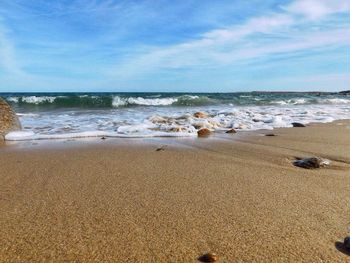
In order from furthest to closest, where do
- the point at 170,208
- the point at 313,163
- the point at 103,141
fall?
A: 1. the point at 103,141
2. the point at 313,163
3. the point at 170,208

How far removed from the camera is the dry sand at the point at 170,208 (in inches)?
62.6

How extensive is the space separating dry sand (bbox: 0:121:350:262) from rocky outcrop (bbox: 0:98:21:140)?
1.81m

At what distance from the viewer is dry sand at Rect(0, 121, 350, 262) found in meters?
1.59

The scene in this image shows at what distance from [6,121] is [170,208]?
168 inches

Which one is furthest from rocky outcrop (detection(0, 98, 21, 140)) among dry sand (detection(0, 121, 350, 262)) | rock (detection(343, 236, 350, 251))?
rock (detection(343, 236, 350, 251))

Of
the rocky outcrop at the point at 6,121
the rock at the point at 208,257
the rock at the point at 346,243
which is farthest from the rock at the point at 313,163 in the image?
the rocky outcrop at the point at 6,121

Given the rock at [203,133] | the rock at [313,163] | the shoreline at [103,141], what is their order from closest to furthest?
the rock at [313,163], the shoreline at [103,141], the rock at [203,133]

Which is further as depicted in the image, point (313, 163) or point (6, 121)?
point (6, 121)

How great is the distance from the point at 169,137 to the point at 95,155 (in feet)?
5.59

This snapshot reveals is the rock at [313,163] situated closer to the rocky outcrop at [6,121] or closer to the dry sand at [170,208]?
→ the dry sand at [170,208]

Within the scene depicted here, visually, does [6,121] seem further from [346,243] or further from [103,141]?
[346,243]

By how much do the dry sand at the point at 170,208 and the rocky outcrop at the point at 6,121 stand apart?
1807 millimetres

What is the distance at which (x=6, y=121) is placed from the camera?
551 cm

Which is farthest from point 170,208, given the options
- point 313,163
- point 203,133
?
point 203,133
